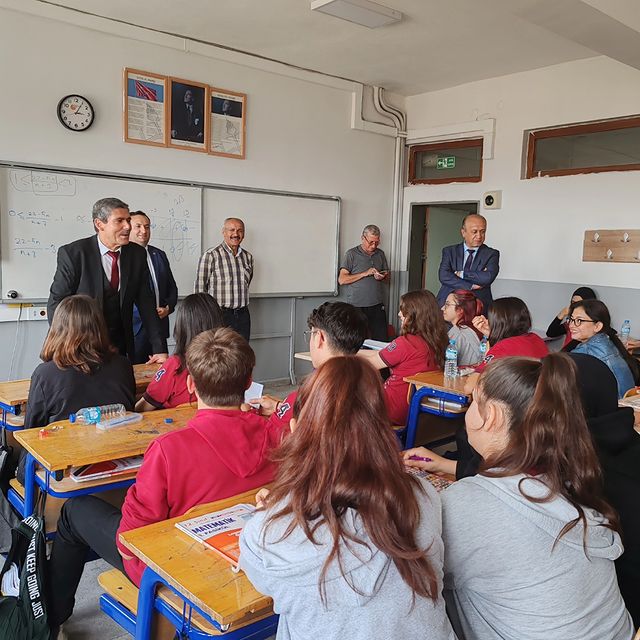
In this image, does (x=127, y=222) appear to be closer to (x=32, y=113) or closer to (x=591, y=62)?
(x=32, y=113)

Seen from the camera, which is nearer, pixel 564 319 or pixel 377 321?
pixel 564 319

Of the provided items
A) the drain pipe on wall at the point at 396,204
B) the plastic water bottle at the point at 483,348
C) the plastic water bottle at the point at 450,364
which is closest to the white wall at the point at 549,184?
the drain pipe on wall at the point at 396,204

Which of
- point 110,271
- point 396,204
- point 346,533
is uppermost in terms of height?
point 396,204

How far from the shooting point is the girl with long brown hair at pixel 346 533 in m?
1.08

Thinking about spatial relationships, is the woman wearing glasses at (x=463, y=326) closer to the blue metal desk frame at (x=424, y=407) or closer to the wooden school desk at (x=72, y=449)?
the blue metal desk frame at (x=424, y=407)

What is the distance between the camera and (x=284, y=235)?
6.38m

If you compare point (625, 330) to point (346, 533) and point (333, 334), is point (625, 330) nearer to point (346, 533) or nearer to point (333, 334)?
point (333, 334)

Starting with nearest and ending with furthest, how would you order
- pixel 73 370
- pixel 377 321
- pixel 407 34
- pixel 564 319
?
pixel 73 370 → pixel 407 34 → pixel 564 319 → pixel 377 321

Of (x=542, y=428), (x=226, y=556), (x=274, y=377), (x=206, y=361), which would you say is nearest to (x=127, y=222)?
(x=206, y=361)

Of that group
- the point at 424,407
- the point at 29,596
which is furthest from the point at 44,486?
the point at 424,407

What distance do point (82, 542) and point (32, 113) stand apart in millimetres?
3869

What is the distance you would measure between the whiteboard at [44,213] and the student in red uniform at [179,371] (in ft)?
8.36

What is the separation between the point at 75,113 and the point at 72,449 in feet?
12.4

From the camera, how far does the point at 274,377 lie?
6.55m
